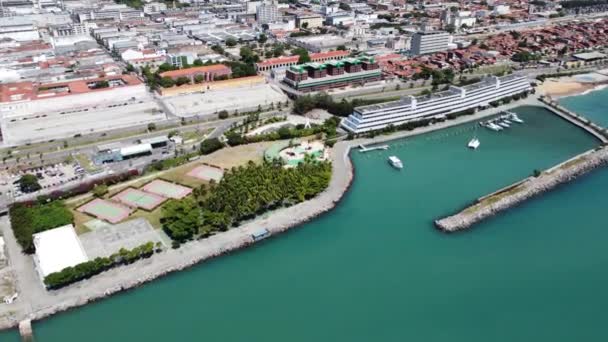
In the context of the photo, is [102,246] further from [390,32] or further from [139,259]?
[390,32]

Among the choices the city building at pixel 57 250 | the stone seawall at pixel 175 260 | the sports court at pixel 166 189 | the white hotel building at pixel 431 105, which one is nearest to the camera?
the stone seawall at pixel 175 260

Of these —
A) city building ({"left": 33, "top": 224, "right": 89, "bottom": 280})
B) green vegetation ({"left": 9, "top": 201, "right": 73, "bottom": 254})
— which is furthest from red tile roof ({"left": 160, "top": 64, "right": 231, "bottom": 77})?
city building ({"left": 33, "top": 224, "right": 89, "bottom": 280})

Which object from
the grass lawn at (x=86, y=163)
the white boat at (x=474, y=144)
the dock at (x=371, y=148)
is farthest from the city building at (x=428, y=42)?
the grass lawn at (x=86, y=163)

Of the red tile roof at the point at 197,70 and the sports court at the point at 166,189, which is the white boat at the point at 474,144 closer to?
the sports court at the point at 166,189

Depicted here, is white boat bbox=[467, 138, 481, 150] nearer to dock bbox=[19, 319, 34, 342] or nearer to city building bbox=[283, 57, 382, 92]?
city building bbox=[283, 57, 382, 92]

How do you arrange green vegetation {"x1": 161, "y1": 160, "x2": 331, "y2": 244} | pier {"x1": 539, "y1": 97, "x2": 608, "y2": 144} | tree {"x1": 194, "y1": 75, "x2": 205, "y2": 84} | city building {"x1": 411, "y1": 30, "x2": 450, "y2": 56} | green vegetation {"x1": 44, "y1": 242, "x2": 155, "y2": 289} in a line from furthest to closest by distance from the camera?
city building {"x1": 411, "y1": 30, "x2": 450, "y2": 56} < tree {"x1": 194, "y1": 75, "x2": 205, "y2": 84} < pier {"x1": 539, "y1": 97, "x2": 608, "y2": 144} < green vegetation {"x1": 161, "y1": 160, "x2": 331, "y2": 244} < green vegetation {"x1": 44, "y1": 242, "x2": 155, "y2": 289}
